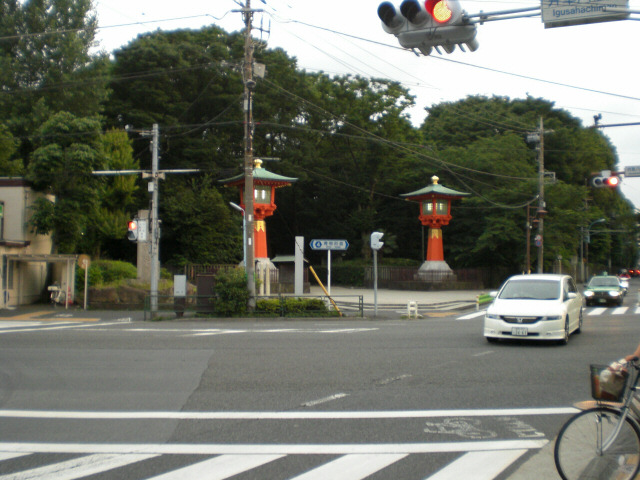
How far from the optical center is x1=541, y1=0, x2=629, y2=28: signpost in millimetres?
8359

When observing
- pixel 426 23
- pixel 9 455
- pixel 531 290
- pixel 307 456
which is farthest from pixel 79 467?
pixel 531 290

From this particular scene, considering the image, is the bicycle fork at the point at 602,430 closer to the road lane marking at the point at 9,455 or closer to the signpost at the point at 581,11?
the signpost at the point at 581,11

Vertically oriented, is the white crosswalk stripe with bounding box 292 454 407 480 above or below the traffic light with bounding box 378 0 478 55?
below

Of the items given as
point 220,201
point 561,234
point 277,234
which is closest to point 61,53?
point 220,201

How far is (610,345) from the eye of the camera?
15.2m

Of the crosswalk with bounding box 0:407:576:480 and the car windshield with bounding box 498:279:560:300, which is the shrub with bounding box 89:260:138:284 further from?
the crosswalk with bounding box 0:407:576:480

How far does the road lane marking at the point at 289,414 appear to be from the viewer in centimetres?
847

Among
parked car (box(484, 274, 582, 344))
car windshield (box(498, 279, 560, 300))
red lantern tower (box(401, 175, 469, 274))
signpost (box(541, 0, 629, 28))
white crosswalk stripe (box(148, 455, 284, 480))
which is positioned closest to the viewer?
white crosswalk stripe (box(148, 455, 284, 480))

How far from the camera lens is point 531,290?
52.3 ft

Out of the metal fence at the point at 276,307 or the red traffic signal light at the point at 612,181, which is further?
the metal fence at the point at 276,307

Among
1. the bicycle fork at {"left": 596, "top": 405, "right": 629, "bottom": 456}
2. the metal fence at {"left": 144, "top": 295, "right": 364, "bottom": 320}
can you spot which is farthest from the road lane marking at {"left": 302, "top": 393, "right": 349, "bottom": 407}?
the metal fence at {"left": 144, "top": 295, "right": 364, "bottom": 320}

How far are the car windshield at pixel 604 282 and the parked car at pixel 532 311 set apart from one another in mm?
19071

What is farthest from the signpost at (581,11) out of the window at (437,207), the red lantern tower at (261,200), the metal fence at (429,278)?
the metal fence at (429,278)

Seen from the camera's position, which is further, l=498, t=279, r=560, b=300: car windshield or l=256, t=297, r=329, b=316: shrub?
l=256, t=297, r=329, b=316: shrub
